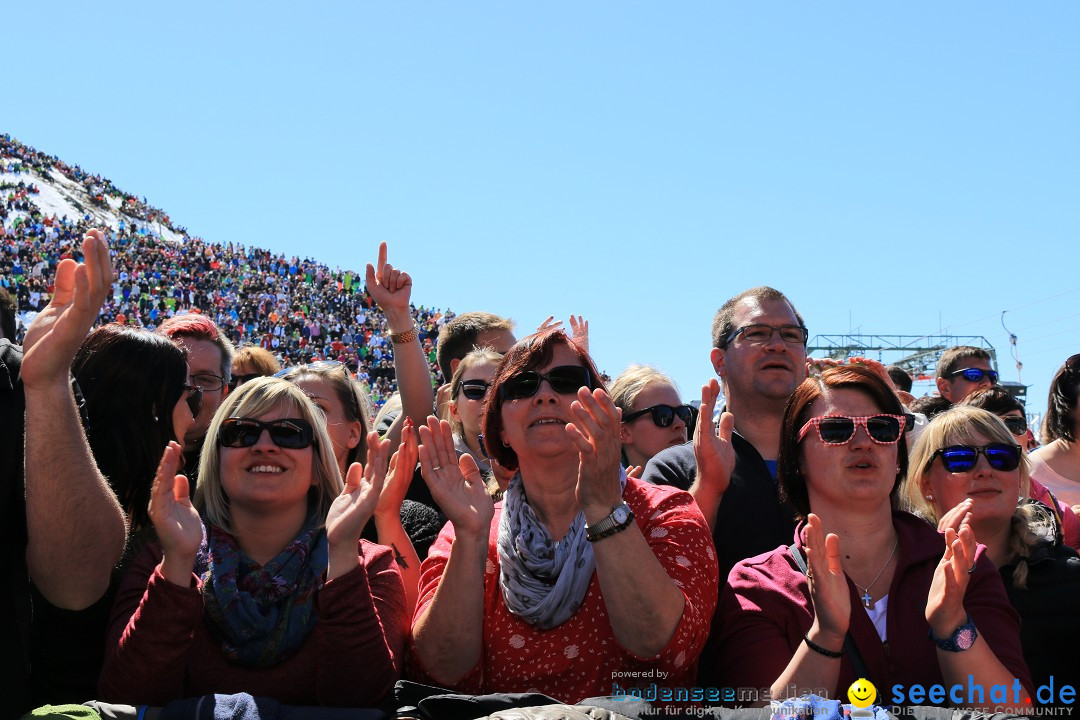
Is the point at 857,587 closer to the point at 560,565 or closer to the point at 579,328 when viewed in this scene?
the point at 560,565

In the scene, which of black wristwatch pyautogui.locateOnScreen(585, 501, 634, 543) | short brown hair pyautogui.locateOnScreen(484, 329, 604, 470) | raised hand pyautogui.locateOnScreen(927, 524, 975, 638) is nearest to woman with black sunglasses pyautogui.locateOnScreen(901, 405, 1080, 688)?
raised hand pyautogui.locateOnScreen(927, 524, 975, 638)

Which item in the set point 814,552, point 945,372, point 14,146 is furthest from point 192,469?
point 14,146

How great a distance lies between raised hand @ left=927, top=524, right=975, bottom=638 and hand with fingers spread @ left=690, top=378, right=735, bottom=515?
933mm

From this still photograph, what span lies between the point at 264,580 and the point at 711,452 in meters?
1.52

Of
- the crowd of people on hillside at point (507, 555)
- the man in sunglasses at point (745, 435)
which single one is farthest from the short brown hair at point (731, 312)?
the crowd of people on hillside at point (507, 555)

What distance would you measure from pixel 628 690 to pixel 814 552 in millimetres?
627

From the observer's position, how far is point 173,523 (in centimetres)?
269

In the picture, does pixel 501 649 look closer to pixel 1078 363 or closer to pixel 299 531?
pixel 299 531

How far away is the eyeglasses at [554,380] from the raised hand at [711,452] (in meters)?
0.58

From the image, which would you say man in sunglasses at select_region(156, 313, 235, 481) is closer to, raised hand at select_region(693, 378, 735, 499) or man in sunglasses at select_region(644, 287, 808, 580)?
man in sunglasses at select_region(644, 287, 808, 580)

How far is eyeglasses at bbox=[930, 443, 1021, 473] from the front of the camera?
3520mm

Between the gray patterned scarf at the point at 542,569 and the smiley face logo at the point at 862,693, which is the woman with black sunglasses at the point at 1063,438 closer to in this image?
the smiley face logo at the point at 862,693

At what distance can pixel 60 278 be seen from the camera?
2568 millimetres

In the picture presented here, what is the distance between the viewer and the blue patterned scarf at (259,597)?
2.87 meters
